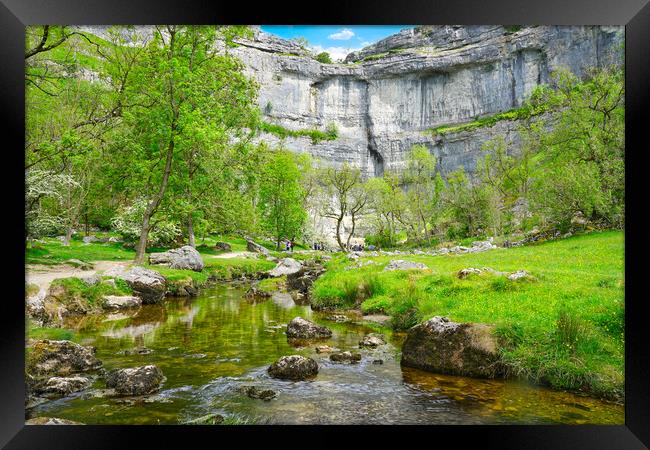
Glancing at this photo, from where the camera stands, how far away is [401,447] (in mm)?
5598

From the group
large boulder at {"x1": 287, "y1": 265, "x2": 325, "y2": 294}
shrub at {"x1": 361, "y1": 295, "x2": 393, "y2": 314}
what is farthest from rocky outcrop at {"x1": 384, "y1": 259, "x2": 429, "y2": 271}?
large boulder at {"x1": 287, "y1": 265, "x2": 325, "y2": 294}

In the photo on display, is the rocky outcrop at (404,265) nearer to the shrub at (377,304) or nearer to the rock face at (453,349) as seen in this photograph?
the shrub at (377,304)

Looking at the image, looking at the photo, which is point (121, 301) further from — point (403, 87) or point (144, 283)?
point (403, 87)

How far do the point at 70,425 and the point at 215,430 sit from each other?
2.00 m

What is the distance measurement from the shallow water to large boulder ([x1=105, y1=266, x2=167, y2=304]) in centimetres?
507

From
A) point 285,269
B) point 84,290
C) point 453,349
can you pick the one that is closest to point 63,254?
point 84,290

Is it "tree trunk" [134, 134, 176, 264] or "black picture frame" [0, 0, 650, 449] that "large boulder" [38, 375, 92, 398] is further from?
"tree trunk" [134, 134, 176, 264]

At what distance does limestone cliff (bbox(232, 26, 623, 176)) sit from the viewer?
89.4 m

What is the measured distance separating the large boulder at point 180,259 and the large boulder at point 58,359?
44.2 ft
